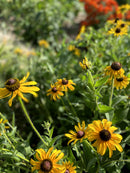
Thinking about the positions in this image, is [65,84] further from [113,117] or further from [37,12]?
[37,12]

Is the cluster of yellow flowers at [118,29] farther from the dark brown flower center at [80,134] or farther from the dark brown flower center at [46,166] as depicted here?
the dark brown flower center at [46,166]

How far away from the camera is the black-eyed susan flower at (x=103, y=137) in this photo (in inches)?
39.4

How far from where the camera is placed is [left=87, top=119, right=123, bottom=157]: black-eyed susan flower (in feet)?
3.28

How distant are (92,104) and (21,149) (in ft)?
2.04

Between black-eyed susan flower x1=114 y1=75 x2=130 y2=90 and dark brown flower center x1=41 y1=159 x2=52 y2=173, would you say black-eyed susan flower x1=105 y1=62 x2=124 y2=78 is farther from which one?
dark brown flower center x1=41 y1=159 x2=52 y2=173

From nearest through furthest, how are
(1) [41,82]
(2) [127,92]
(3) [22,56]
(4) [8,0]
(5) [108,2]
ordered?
(2) [127,92], (1) [41,82], (3) [22,56], (4) [8,0], (5) [108,2]

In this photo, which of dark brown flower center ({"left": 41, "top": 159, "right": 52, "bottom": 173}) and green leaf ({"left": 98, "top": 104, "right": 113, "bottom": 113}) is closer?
dark brown flower center ({"left": 41, "top": 159, "right": 52, "bottom": 173})

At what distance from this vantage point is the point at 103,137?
1003mm

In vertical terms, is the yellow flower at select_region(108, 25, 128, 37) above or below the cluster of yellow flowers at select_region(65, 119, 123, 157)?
above

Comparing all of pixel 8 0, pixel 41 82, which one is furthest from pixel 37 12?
pixel 41 82

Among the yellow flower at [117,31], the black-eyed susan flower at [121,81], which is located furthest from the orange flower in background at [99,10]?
the black-eyed susan flower at [121,81]

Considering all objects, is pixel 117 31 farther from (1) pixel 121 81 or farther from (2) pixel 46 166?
(2) pixel 46 166

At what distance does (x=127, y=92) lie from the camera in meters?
1.62

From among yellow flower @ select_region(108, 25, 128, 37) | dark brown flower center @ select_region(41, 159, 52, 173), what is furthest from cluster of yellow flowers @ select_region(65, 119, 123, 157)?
yellow flower @ select_region(108, 25, 128, 37)
